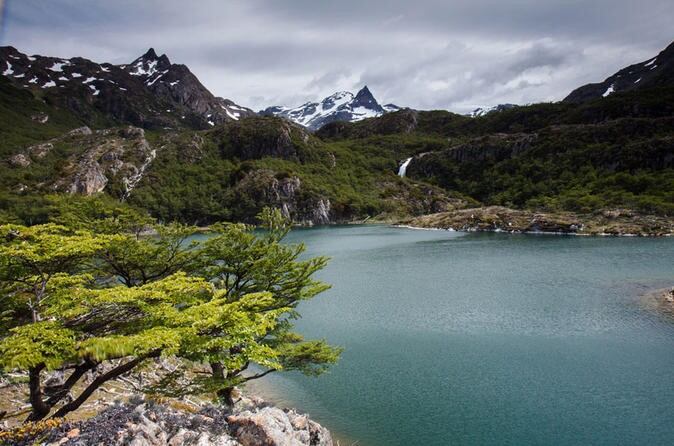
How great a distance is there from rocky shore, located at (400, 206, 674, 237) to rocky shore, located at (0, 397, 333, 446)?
93.6 metres

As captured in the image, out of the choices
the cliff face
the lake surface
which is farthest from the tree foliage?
the cliff face

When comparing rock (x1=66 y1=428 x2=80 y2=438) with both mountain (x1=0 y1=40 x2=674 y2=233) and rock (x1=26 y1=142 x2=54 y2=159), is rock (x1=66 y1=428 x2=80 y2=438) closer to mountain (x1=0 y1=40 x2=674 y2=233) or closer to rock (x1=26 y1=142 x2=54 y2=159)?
mountain (x1=0 y1=40 x2=674 y2=233)

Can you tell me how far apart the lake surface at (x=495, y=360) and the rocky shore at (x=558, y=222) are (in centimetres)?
3910

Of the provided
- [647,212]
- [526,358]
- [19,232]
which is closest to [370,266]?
[526,358]

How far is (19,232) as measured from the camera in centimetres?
1086

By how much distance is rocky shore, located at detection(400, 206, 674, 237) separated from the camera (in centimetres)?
8500

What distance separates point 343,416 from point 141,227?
46.3ft

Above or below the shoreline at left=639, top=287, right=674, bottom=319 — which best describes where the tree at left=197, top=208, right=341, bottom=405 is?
above

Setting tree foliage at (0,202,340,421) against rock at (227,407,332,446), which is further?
rock at (227,407,332,446)

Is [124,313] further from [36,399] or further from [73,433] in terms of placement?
[73,433]

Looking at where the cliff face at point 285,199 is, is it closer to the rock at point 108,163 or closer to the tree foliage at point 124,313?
the rock at point 108,163

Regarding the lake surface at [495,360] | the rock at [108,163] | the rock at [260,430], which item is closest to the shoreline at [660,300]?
the lake surface at [495,360]

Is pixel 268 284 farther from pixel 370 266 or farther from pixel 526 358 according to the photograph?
pixel 370 266

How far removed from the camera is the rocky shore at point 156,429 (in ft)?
27.5
